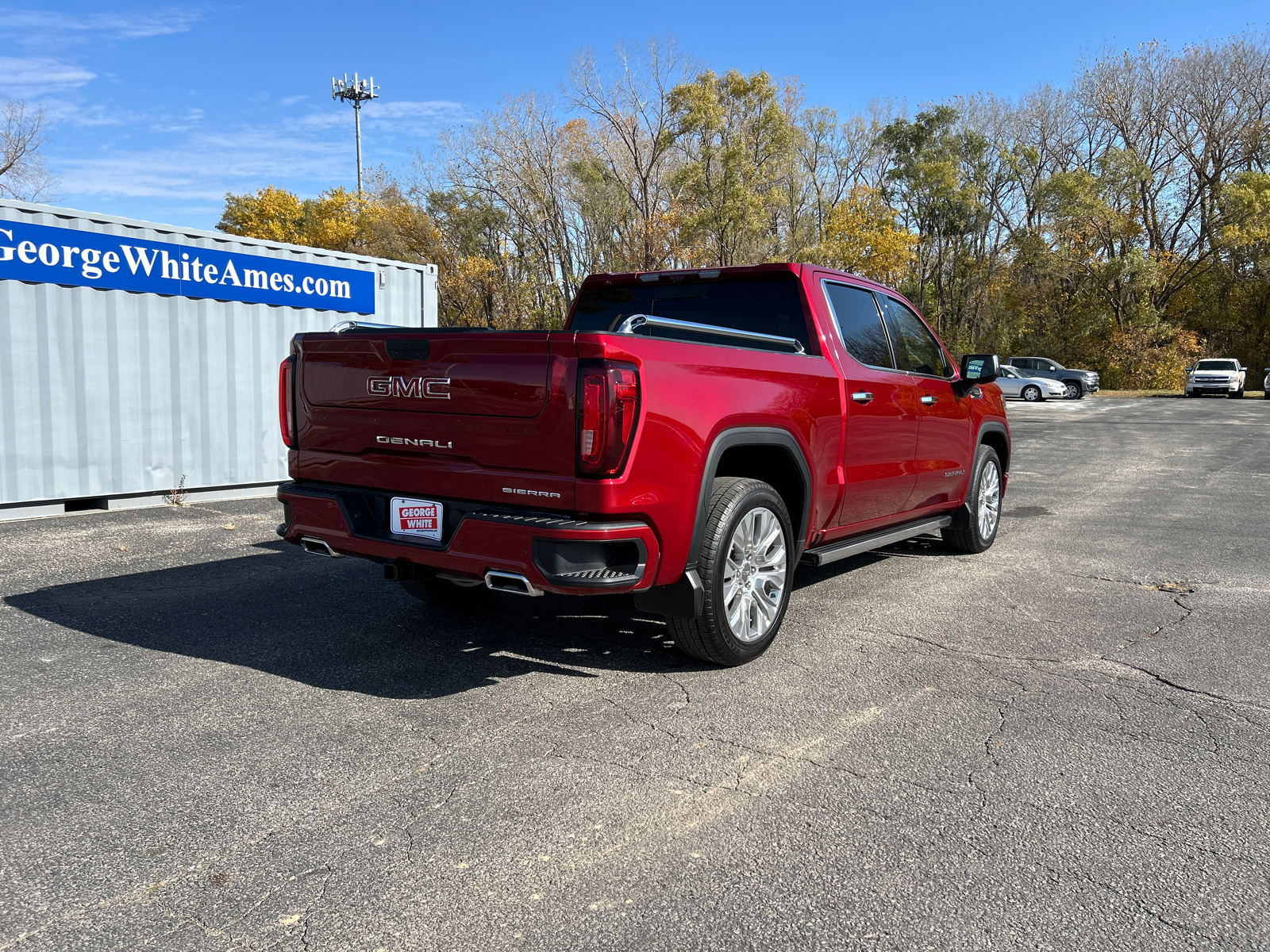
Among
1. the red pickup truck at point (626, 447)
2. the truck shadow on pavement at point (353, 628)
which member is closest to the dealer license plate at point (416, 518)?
the red pickup truck at point (626, 447)

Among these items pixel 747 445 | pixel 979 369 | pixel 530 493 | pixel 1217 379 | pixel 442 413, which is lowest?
pixel 530 493

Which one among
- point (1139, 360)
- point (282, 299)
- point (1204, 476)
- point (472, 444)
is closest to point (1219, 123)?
point (1139, 360)

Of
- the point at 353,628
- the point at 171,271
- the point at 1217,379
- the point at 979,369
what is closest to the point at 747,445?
the point at 353,628

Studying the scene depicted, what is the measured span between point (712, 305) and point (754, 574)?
1716 millimetres

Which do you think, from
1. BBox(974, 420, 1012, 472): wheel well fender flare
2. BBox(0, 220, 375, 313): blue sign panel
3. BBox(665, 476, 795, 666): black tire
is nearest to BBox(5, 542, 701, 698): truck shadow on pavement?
BBox(665, 476, 795, 666): black tire

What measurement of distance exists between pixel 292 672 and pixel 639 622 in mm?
1859

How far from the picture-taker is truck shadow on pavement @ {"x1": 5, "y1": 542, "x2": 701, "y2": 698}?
14.6ft

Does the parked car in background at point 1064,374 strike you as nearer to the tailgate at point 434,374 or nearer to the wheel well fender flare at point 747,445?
the wheel well fender flare at point 747,445

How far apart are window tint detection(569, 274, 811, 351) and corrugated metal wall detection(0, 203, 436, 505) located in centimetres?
590

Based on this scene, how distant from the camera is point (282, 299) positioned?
10.8m

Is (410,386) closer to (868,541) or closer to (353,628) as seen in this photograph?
(353,628)

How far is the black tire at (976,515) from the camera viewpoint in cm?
713

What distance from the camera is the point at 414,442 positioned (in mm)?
4145

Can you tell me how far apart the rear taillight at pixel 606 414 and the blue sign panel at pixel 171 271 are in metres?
7.38
